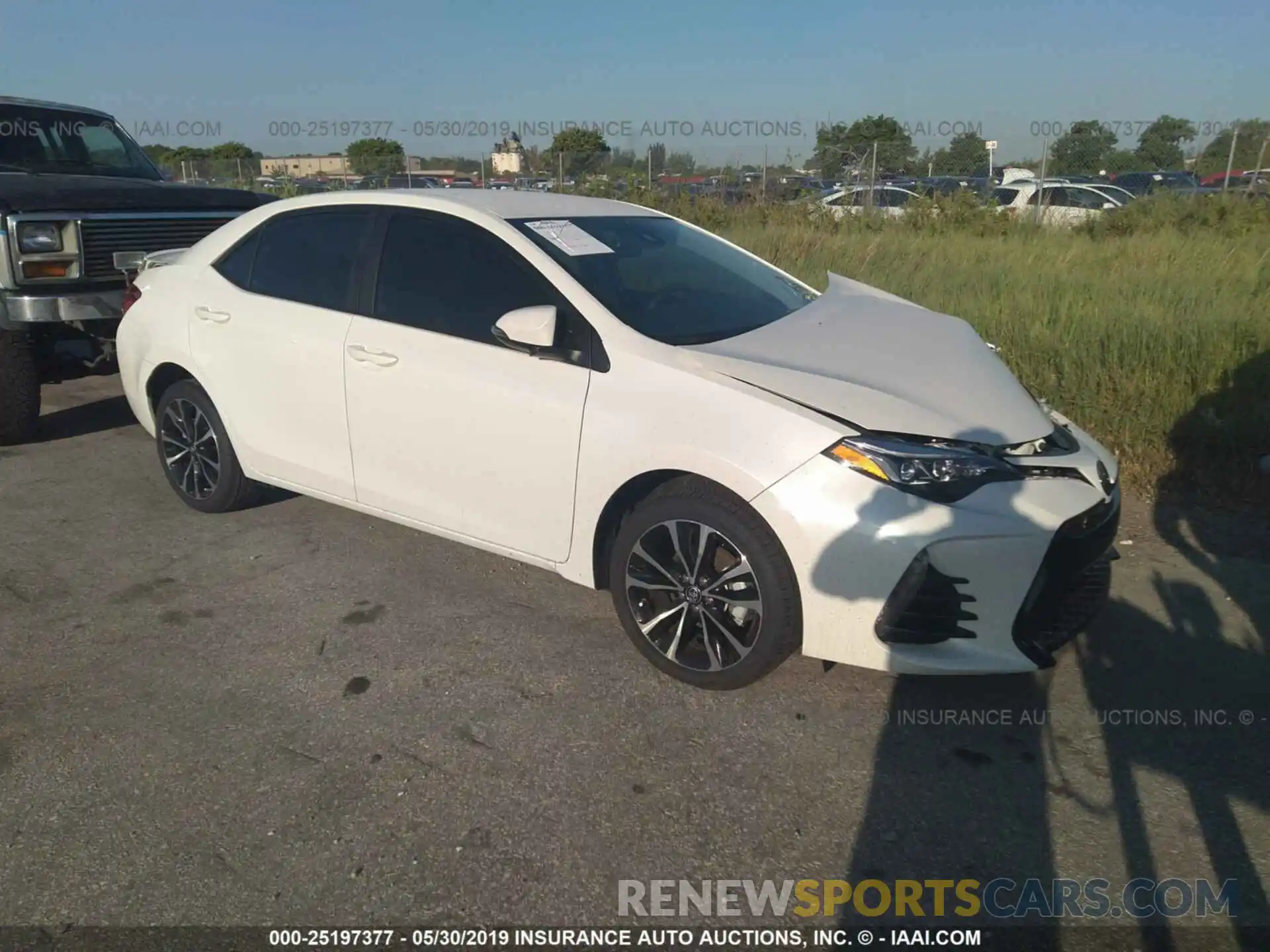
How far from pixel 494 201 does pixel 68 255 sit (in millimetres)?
3372

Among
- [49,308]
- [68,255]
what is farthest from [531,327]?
[68,255]

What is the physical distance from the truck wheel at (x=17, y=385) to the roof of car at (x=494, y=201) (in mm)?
2419

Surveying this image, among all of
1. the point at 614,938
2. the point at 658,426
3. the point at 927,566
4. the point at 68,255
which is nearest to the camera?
the point at 614,938

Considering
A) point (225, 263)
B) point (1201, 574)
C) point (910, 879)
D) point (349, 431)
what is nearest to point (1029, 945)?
point (910, 879)

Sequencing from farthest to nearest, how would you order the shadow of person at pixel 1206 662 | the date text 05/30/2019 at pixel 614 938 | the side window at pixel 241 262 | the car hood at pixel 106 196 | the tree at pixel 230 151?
the tree at pixel 230 151 < the car hood at pixel 106 196 < the side window at pixel 241 262 < the shadow of person at pixel 1206 662 < the date text 05/30/2019 at pixel 614 938

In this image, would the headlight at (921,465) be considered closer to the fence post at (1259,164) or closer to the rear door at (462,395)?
the rear door at (462,395)

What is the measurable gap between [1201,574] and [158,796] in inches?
169

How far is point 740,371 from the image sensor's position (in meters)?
3.30

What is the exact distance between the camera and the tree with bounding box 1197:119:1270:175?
14.4 m

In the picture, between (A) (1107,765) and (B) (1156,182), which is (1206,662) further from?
(B) (1156,182)

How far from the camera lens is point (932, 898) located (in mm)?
2484

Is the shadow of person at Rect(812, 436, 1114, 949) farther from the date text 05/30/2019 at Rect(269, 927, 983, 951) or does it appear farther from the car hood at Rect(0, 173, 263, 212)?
the car hood at Rect(0, 173, 263, 212)

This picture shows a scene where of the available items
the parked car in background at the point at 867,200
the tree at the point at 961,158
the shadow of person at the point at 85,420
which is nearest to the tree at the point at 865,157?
the parked car in background at the point at 867,200

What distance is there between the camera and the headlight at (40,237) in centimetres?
578
